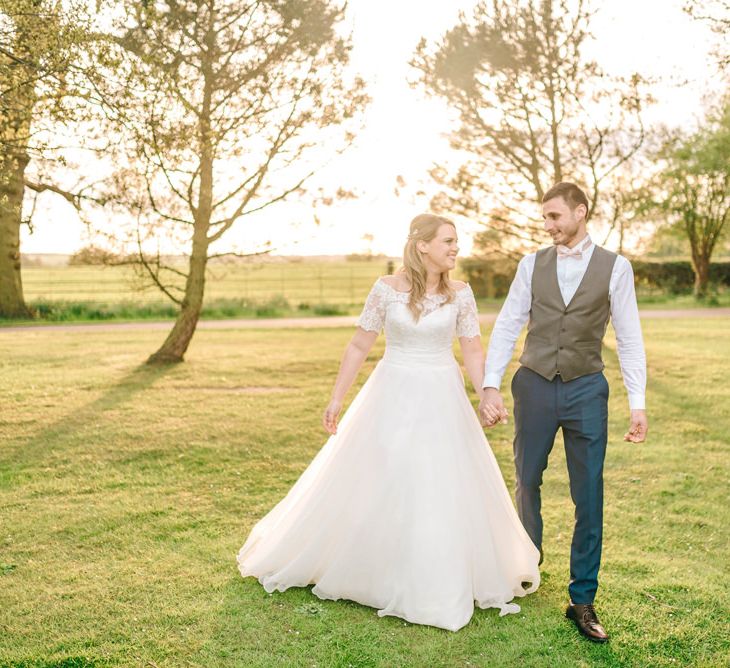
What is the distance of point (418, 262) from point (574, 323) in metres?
1.04

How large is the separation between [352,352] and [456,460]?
97 centimetres

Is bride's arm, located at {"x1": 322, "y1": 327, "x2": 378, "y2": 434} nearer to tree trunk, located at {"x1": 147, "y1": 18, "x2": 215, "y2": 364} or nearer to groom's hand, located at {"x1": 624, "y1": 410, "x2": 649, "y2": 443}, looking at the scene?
groom's hand, located at {"x1": 624, "y1": 410, "x2": 649, "y2": 443}

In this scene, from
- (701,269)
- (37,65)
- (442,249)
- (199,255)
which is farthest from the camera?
(701,269)

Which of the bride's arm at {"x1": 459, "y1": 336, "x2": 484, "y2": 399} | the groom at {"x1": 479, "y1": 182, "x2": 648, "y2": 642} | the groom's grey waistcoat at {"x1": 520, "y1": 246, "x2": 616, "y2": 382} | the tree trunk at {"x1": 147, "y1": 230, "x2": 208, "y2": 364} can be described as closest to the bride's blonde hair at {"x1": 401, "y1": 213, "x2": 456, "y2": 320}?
the bride's arm at {"x1": 459, "y1": 336, "x2": 484, "y2": 399}

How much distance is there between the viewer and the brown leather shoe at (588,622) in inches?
172

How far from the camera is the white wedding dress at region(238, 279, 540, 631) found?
4.50m

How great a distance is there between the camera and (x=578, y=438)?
4445 mm

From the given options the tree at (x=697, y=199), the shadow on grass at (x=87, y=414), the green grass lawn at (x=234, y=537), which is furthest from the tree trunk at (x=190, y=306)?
the tree at (x=697, y=199)

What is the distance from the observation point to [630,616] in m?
4.70

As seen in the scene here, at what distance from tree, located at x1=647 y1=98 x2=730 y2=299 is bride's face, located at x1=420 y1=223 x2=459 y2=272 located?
97.7 feet

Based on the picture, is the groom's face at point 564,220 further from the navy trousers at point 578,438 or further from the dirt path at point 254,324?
the dirt path at point 254,324

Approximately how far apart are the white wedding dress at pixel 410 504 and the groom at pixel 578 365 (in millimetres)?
343

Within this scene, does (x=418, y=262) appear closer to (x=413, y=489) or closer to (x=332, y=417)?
(x=332, y=417)

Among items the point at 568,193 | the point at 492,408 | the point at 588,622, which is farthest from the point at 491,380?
the point at 588,622
